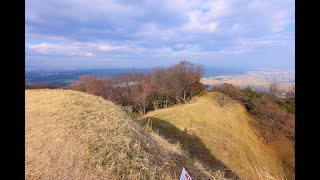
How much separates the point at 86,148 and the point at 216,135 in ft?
59.4

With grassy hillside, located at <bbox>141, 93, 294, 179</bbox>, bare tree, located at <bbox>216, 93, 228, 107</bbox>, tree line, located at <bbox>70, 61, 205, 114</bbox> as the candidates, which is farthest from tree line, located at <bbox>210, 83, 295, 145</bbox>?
tree line, located at <bbox>70, 61, 205, 114</bbox>

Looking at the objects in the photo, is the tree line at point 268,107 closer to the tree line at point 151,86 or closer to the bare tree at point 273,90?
the bare tree at point 273,90

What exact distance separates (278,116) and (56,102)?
89.7 ft

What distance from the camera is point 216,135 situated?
23719mm

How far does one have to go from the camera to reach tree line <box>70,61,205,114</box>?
33.0 m

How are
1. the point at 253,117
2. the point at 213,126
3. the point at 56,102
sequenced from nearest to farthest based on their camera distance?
the point at 56,102 → the point at 213,126 → the point at 253,117

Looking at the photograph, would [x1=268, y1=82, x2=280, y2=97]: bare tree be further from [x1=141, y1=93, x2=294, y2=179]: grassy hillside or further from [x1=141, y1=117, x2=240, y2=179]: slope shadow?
[x1=141, y1=117, x2=240, y2=179]: slope shadow

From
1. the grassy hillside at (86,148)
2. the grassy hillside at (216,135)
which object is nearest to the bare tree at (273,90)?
the grassy hillside at (216,135)

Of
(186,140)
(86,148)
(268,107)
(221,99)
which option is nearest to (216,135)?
(186,140)

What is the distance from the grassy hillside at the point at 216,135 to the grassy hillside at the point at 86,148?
8668 mm

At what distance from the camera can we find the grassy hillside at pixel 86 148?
249 inches

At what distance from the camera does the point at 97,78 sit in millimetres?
37188

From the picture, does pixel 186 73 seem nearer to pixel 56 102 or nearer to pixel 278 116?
pixel 278 116
